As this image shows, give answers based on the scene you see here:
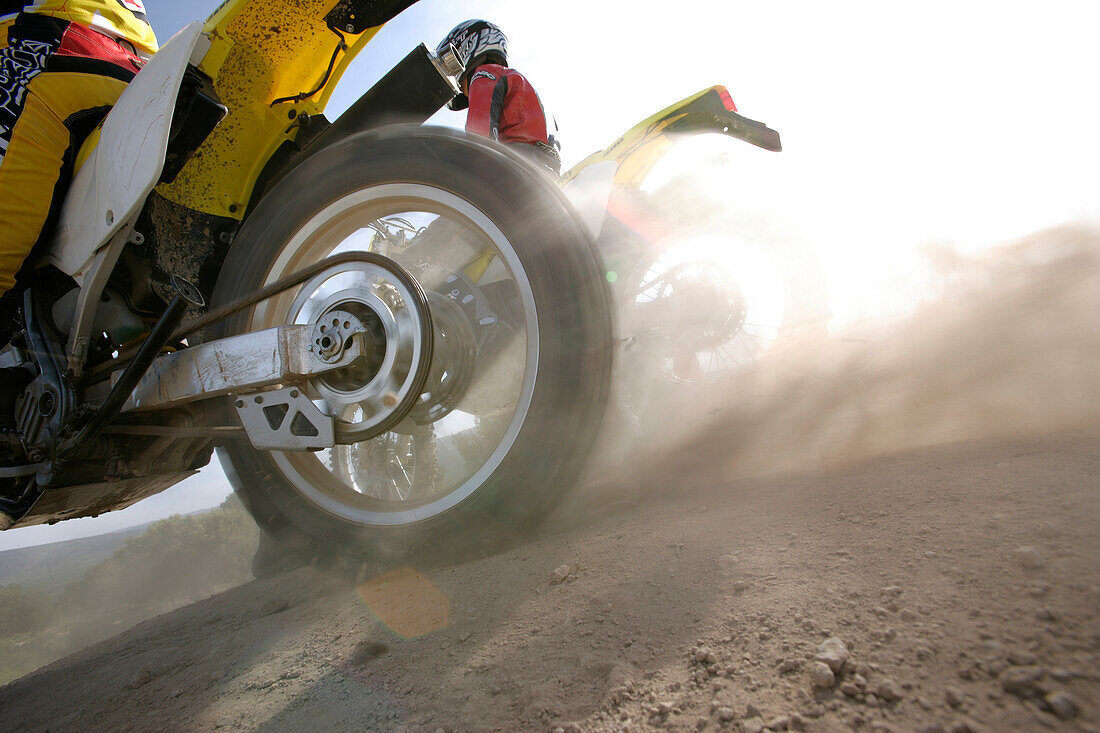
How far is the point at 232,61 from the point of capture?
1401mm

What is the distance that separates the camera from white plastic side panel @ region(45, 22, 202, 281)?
113 centimetres

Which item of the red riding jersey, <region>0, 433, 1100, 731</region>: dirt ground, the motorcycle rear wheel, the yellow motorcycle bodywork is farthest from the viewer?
the red riding jersey

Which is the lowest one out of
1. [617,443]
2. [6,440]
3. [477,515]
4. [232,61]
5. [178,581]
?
[178,581]

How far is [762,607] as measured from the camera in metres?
0.65

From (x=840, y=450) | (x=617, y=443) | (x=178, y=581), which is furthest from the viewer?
(x=178, y=581)

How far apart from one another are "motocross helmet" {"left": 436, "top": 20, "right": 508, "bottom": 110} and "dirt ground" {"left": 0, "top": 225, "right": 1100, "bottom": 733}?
2467 mm

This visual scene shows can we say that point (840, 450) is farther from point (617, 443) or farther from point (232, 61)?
point (232, 61)

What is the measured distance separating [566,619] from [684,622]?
0.66ft

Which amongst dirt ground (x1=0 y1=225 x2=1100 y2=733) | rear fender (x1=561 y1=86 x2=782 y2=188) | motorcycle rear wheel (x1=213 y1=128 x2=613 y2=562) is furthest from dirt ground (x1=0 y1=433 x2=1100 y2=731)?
rear fender (x1=561 y1=86 x2=782 y2=188)

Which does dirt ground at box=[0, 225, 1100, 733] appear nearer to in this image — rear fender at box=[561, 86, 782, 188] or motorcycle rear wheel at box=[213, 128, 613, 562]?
motorcycle rear wheel at box=[213, 128, 613, 562]

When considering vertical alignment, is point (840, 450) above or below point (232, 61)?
below

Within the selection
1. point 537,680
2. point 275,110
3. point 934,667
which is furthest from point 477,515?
point 275,110

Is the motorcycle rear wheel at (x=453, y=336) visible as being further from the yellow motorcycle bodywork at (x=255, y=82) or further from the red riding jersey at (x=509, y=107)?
the red riding jersey at (x=509, y=107)

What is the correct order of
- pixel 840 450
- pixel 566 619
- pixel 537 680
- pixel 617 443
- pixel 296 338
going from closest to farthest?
1. pixel 537 680
2. pixel 566 619
3. pixel 296 338
4. pixel 840 450
5. pixel 617 443
